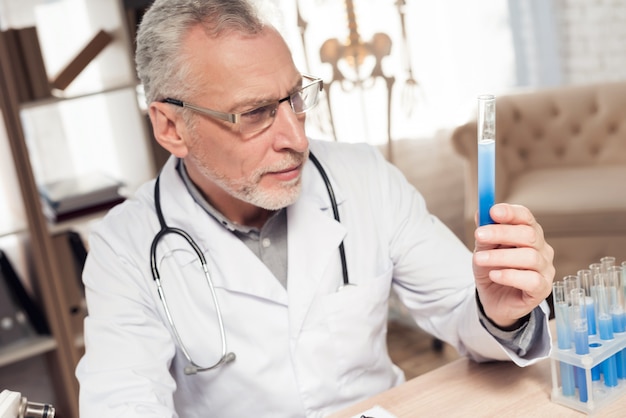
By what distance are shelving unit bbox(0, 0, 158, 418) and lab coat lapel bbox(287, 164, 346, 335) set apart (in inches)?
53.6

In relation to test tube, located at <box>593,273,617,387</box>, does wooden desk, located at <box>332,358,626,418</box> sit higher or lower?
lower

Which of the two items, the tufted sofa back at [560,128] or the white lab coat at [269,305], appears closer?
the white lab coat at [269,305]

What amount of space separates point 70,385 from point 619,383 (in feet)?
6.76

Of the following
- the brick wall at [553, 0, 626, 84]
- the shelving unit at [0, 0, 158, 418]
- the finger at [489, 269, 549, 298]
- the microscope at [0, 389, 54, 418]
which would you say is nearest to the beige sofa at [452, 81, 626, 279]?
the brick wall at [553, 0, 626, 84]

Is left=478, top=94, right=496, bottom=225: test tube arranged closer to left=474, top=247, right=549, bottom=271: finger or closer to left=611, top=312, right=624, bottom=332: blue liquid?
left=474, top=247, right=549, bottom=271: finger

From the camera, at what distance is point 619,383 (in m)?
1.20

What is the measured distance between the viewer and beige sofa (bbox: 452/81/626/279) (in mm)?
3039

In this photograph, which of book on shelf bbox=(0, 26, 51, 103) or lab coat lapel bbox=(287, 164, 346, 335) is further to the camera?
book on shelf bbox=(0, 26, 51, 103)

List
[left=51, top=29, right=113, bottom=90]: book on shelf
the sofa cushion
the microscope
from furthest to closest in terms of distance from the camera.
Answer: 1. the sofa cushion
2. [left=51, top=29, right=113, bottom=90]: book on shelf
3. the microscope

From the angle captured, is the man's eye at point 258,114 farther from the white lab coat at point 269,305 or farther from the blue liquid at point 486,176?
the blue liquid at point 486,176

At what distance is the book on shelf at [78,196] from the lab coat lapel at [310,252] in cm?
136

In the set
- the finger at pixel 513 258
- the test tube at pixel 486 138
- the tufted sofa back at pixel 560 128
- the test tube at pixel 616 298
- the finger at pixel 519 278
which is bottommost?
the tufted sofa back at pixel 560 128

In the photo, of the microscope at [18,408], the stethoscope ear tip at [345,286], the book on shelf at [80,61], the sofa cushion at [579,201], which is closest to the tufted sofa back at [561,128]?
the sofa cushion at [579,201]

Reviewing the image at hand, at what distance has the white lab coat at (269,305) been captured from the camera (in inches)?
55.6
